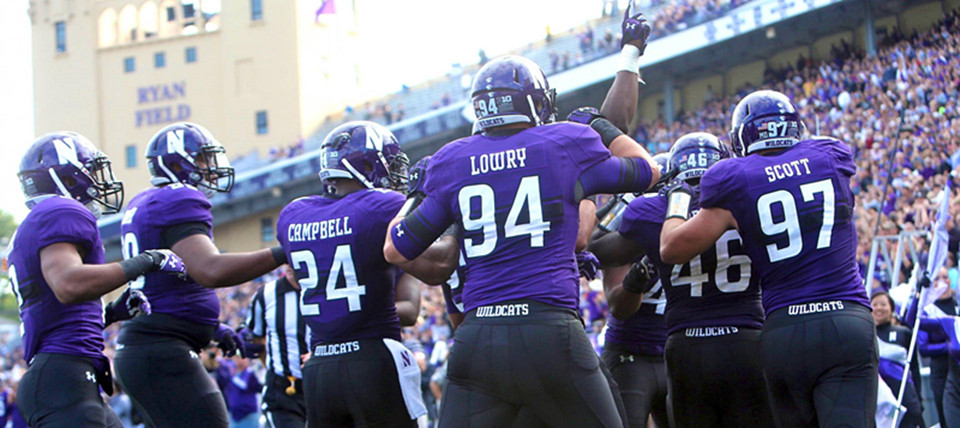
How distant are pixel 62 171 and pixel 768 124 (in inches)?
146

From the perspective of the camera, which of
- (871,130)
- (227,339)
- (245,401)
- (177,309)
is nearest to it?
(177,309)

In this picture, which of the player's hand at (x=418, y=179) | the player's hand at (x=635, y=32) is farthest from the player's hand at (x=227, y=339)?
the player's hand at (x=635, y=32)

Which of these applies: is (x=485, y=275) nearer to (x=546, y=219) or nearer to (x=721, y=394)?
(x=546, y=219)

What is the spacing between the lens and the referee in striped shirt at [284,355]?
24.3ft

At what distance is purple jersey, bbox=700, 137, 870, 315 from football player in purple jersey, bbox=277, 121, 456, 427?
146 centimetres

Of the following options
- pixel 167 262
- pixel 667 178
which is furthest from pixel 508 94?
pixel 667 178

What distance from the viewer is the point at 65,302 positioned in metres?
4.82

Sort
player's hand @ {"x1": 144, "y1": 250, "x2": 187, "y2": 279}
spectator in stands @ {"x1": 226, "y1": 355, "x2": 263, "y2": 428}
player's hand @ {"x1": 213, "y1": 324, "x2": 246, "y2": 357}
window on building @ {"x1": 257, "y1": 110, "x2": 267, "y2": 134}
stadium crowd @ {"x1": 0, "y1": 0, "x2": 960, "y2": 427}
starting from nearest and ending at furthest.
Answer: player's hand @ {"x1": 144, "y1": 250, "x2": 187, "y2": 279} → player's hand @ {"x1": 213, "y1": 324, "x2": 246, "y2": 357} → spectator in stands @ {"x1": 226, "y1": 355, "x2": 263, "y2": 428} → stadium crowd @ {"x1": 0, "y1": 0, "x2": 960, "y2": 427} → window on building @ {"x1": 257, "y1": 110, "x2": 267, "y2": 134}

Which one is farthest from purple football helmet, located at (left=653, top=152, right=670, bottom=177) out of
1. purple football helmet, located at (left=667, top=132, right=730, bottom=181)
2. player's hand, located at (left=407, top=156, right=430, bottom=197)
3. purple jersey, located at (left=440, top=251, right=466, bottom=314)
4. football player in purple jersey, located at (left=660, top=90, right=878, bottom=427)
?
player's hand, located at (left=407, top=156, right=430, bottom=197)

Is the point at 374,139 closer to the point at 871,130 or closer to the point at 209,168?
the point at 209,168

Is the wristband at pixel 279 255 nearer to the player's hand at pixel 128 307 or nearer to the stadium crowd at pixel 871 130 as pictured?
the player's hand at pixel 128 307

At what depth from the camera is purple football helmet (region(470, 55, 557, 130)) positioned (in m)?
4.37

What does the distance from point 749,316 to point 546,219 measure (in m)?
1.73

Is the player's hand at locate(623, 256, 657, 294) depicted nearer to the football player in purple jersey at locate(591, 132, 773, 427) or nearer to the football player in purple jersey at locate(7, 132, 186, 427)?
the football player in purple jersey at locate(591, 132, 773, 427)
